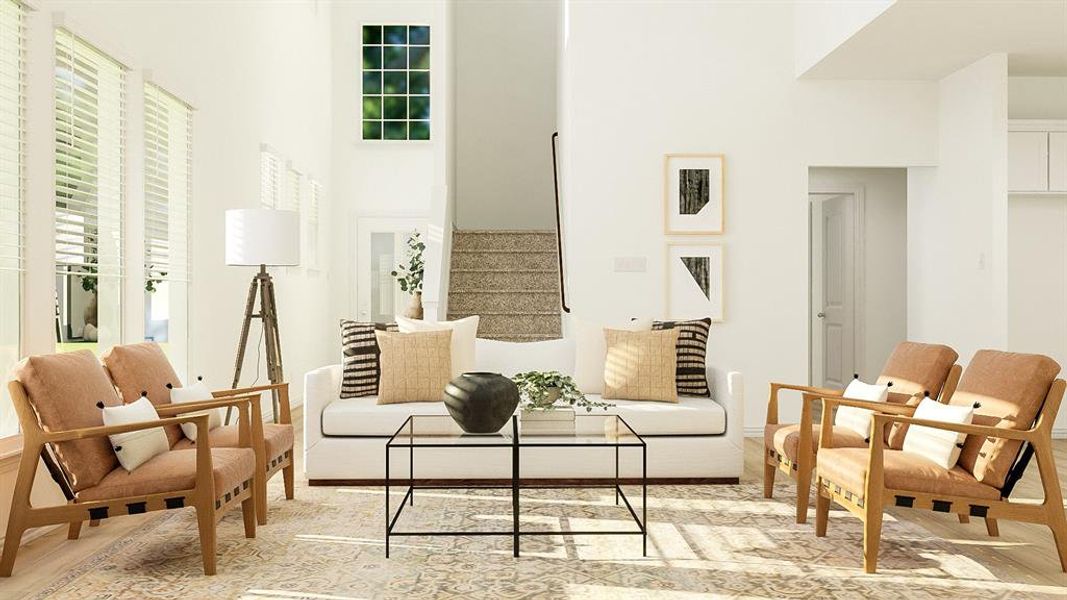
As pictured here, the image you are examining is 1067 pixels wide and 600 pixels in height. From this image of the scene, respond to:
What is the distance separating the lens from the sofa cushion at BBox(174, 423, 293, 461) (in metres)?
4.04

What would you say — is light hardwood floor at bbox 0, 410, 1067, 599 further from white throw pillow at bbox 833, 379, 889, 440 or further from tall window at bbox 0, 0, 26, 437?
tall window at bbox 0, 0, 26, 437

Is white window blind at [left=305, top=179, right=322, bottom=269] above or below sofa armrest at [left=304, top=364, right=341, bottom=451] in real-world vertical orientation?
above

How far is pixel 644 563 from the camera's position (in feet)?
11.4

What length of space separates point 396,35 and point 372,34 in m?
0.30

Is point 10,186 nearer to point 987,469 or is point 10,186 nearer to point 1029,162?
point 987,469

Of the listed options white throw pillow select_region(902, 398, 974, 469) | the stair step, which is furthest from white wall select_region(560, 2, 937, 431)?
white throw pillow select_region(902, 398, 974, 469)

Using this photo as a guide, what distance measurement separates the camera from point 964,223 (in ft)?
21.1

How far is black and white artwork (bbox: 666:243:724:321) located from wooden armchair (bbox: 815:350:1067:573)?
322cm

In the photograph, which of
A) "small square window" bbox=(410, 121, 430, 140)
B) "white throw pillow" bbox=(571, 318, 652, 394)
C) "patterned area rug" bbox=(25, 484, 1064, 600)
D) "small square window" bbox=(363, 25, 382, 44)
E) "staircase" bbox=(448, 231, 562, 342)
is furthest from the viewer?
"small square window" bbox=(410, 121, 430, 140)

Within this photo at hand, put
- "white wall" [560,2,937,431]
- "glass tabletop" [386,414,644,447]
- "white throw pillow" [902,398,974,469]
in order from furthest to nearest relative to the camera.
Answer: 1. "white wall" [560,2,937,431]
2. "glass tabletop" [386,414,644,447]
3. "white throw pillow" [902,398,974,469]

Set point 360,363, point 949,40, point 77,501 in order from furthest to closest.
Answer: point 949,40, point 360,363, point 77,501

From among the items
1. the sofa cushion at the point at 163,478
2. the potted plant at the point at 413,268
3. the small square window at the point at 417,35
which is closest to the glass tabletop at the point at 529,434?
the sofa cushion at the point at 163,478

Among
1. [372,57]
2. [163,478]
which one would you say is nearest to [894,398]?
[163,478]

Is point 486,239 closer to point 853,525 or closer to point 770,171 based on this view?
point 770,171
